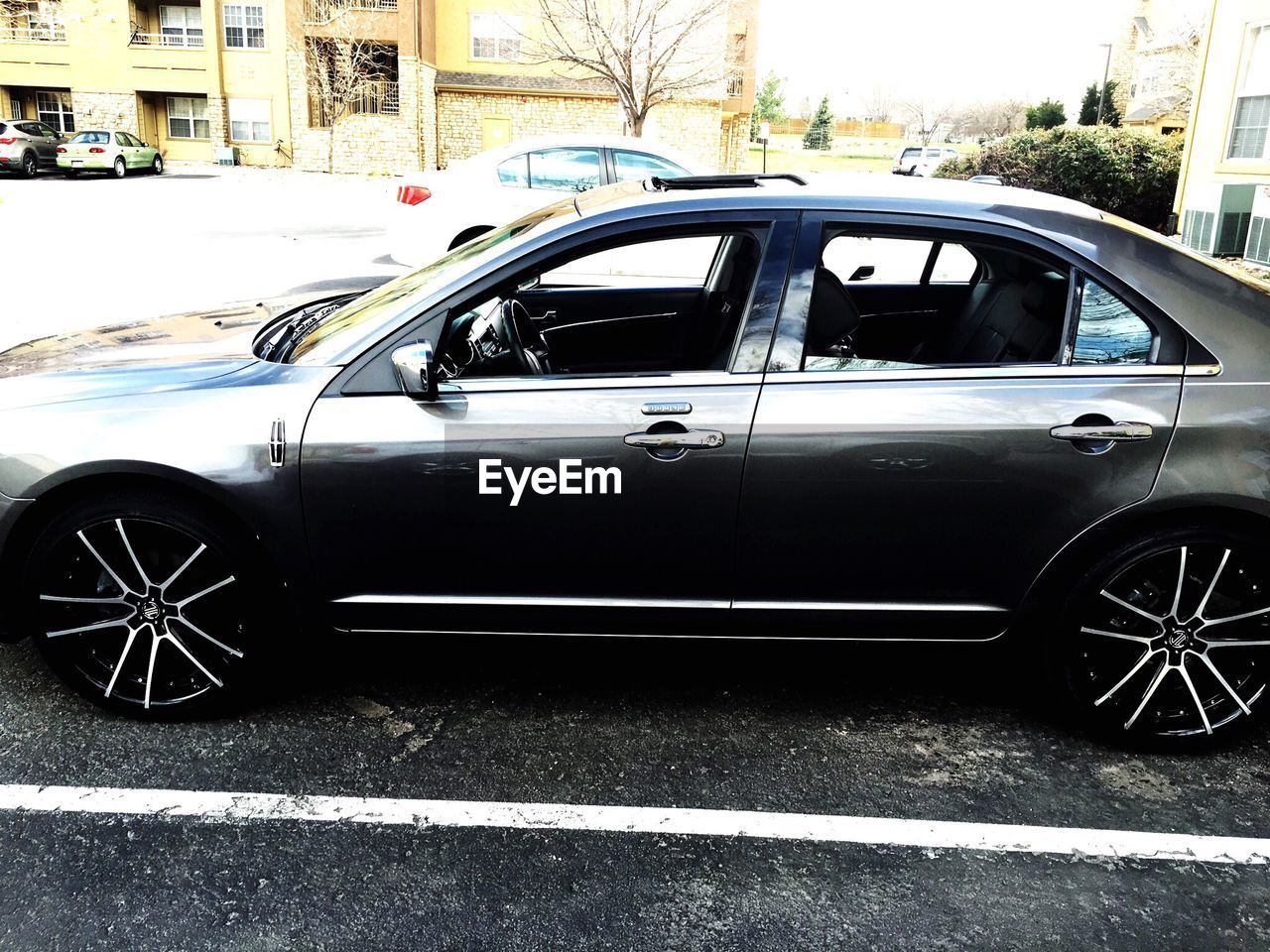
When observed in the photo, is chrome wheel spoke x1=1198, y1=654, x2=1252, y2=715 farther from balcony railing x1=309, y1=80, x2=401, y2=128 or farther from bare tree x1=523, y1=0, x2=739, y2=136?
balcony railing x1=309, y1=80, x2=401, y2=128

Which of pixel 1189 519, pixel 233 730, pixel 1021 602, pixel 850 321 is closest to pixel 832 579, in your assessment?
pixel 1021 602

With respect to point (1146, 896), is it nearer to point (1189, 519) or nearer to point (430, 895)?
point (1189, 519)

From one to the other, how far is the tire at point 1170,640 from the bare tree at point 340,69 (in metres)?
44.3

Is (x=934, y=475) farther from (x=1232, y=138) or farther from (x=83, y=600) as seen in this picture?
(x=1232, y=138)

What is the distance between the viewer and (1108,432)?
3193 mm

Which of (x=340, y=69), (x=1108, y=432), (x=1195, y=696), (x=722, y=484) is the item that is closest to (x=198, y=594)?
(x=722, y=484)

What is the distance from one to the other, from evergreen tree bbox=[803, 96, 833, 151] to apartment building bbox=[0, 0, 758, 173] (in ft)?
122

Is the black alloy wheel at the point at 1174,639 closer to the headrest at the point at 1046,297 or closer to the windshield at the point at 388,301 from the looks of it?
the headrest at the point at 1046,297

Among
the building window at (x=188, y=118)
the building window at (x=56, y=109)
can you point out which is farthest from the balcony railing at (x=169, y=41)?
the building window at (x=56, y=109)

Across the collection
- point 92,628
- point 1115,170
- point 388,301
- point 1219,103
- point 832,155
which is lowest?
point 92,628

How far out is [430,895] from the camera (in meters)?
2.75

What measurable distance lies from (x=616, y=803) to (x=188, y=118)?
50049 mm

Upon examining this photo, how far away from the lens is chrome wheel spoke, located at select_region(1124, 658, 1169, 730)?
3371 millimetres

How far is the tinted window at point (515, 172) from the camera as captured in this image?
1127 cm
